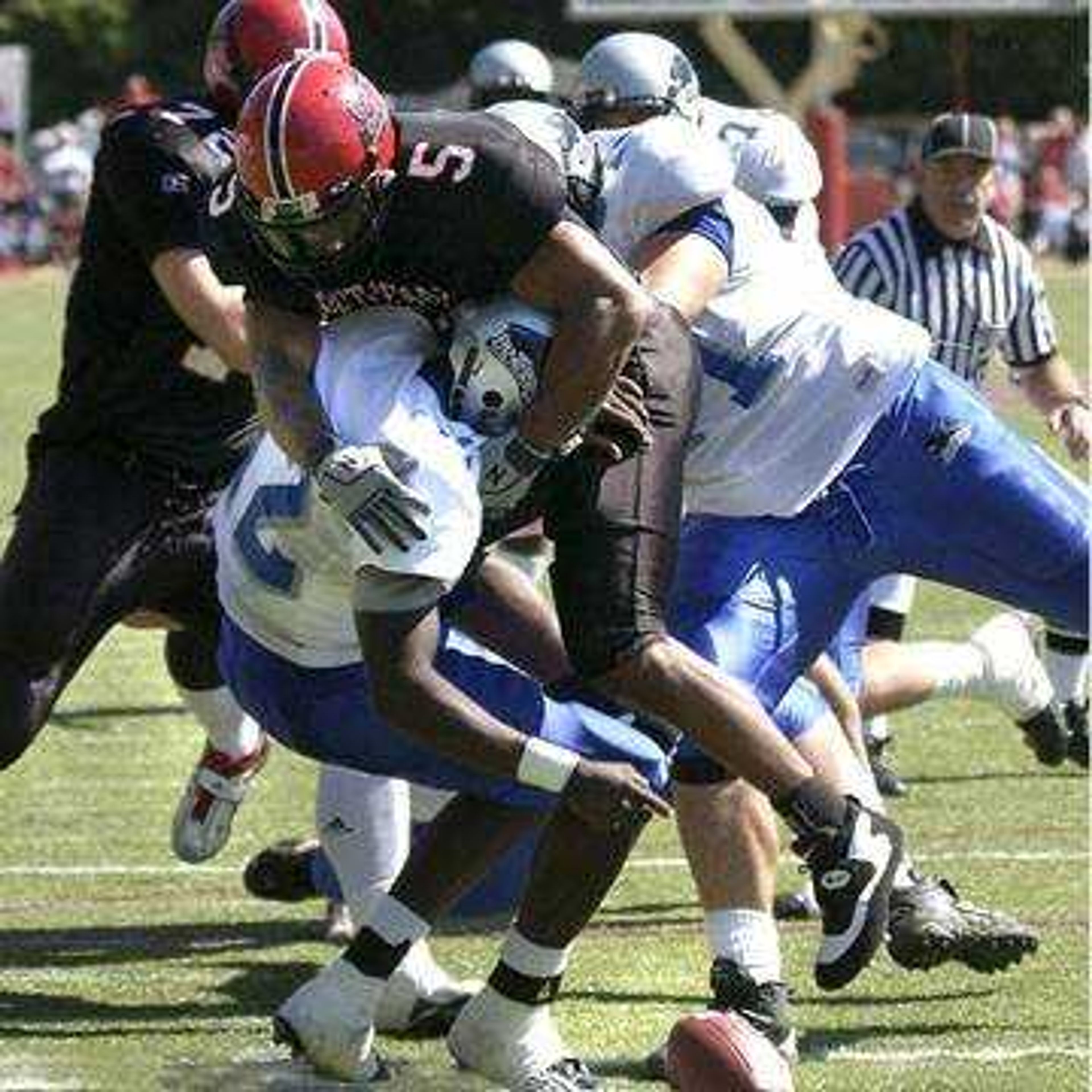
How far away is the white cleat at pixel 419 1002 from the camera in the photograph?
5703mm

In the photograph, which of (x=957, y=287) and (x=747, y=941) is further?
(x=957, y=287)

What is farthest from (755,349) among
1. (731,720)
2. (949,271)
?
(949,271)

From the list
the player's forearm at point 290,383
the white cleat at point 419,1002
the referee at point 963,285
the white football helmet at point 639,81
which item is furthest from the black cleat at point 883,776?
the player's forearm at point 290,383

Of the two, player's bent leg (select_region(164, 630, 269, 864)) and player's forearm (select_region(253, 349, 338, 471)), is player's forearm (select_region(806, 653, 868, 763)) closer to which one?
player's bent leg (select_region(164, 630, 269, 864))

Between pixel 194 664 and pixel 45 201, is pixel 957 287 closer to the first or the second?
pixel 194 664

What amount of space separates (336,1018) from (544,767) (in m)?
0.61

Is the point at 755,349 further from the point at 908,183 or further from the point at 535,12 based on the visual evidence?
the point at 535,12

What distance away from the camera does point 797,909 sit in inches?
263

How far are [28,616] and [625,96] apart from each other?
4.59ft

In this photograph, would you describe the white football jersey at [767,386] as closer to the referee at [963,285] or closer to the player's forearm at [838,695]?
the player's forearm at [838,695]

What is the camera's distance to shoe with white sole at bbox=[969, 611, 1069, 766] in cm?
786

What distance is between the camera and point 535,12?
158ft

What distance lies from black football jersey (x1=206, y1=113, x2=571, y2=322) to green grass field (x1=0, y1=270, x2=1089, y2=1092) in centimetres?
123

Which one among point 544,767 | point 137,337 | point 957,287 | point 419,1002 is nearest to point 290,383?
point 544,767
